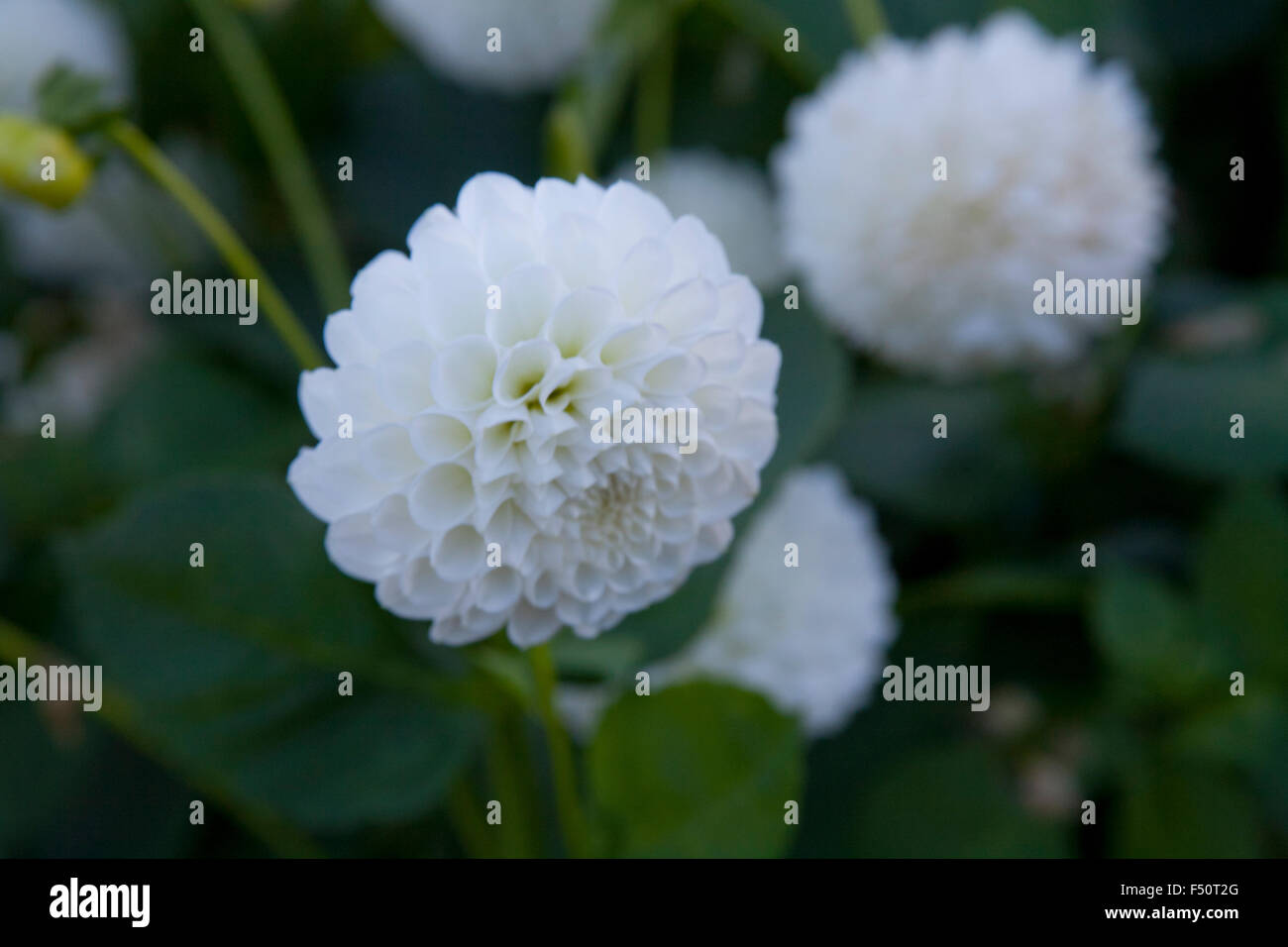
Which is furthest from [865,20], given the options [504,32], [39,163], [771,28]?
[39,163]

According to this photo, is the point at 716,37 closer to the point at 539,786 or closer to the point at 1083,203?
the point at 1083,203

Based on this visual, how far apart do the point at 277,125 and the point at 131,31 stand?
0.18 meters

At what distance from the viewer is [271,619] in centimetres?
49

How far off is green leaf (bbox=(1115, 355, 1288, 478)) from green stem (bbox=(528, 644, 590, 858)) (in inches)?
14.1

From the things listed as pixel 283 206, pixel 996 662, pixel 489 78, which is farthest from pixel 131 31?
pixel 996 662

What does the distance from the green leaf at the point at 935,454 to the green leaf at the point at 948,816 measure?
139 millimetres

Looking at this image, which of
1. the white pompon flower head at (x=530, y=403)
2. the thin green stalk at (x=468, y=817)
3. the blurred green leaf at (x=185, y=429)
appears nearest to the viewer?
the white pompon flower head at (x=530, y=403)

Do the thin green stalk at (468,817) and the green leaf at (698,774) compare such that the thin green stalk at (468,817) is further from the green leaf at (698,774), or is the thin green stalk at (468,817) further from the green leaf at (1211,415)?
the green leaf at (1211,415)

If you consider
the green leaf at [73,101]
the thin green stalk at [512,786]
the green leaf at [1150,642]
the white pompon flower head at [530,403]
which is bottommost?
the thin green stalk at [512,786]

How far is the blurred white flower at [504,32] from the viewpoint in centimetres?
65

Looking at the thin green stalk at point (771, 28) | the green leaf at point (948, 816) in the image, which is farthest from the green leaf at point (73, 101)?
the green leaf at point (948, 816)

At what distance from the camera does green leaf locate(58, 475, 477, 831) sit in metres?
0.48

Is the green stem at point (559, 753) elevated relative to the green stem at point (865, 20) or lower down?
lower down

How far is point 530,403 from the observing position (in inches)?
13.4
